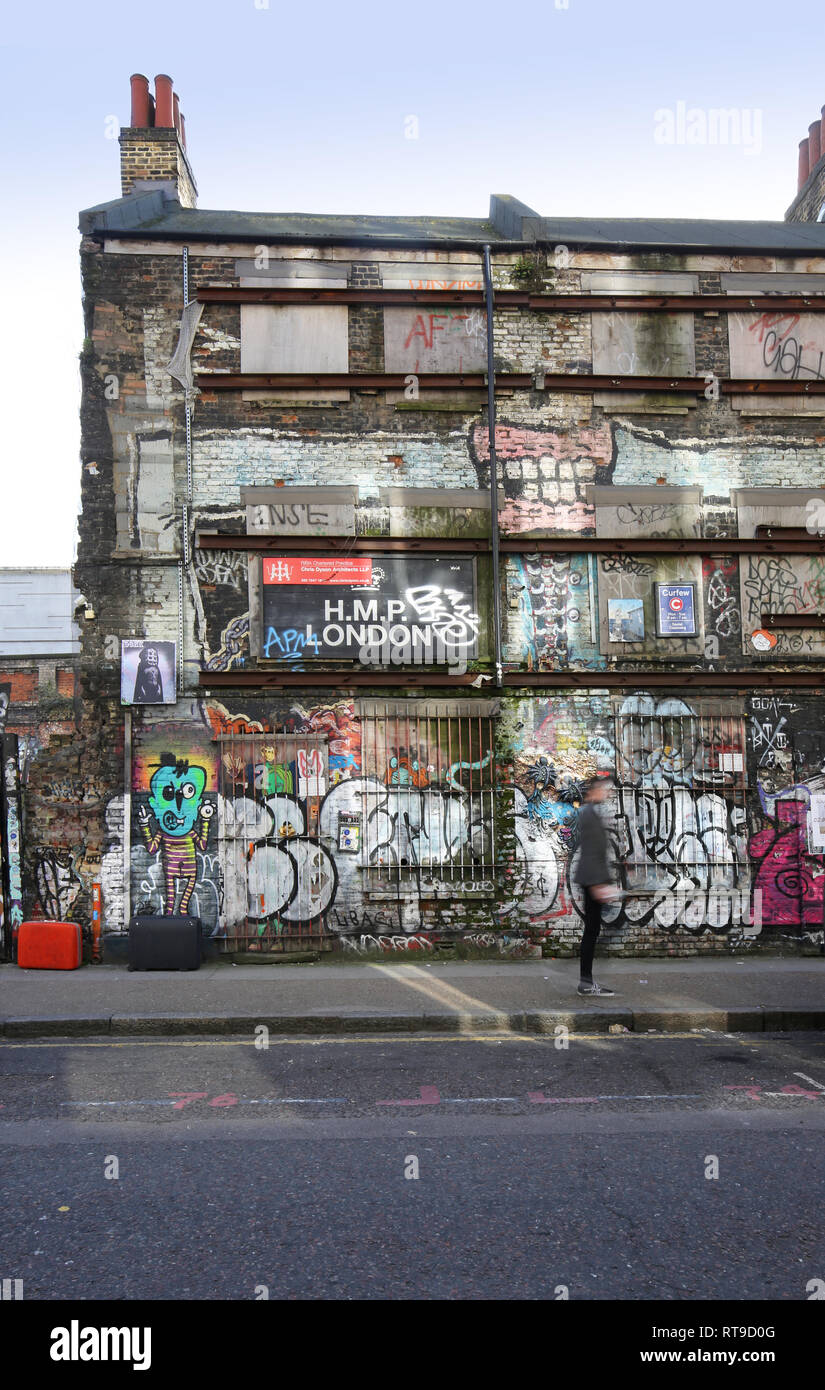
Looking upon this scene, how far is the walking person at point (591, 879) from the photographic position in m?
9.12

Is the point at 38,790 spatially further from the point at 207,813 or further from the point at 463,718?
the point at 463,718

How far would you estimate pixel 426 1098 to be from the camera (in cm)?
607

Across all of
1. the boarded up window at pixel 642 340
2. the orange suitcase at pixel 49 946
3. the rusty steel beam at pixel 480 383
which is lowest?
the orange suitcase at pixel 49 946

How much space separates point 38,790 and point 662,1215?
8.76m

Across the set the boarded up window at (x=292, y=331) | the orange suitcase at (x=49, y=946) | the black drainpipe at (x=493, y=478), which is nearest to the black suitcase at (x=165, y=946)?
the orange suitcase at (x=49, y=946)

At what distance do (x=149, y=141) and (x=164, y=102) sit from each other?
0.52m

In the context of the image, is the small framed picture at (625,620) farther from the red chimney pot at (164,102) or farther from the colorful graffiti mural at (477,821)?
the red chimney pot at (164,102)

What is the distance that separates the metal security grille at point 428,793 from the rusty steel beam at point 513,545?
1782 mm

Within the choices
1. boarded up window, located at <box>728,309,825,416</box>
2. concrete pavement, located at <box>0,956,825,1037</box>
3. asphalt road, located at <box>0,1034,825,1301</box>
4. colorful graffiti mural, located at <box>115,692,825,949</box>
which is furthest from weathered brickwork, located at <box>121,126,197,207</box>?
asphalt road, located at <box>0,1034,825,1301</box>

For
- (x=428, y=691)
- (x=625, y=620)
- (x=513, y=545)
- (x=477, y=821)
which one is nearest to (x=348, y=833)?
(x=477, y=821)

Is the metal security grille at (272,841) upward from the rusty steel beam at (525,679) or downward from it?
downward

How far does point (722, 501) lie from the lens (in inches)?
467

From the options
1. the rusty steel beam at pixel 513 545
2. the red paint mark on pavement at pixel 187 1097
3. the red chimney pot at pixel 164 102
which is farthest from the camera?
the red chimney pot at pixel 164 102

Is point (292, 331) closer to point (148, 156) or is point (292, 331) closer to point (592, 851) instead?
point (148, 156)
